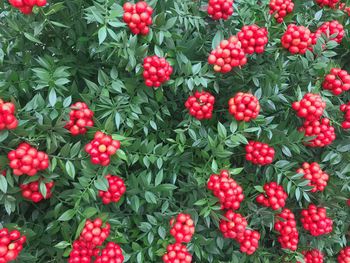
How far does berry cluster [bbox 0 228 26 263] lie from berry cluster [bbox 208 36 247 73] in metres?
1.01

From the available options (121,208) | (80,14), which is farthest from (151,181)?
(80,14)

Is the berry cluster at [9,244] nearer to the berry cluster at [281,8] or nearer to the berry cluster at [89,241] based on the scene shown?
the berry cluster at [89,241]

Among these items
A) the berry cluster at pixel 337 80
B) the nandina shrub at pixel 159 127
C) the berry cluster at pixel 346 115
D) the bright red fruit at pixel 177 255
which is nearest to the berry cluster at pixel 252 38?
the nandina shrub at pixel 159 127

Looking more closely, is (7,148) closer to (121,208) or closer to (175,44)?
(121,208)

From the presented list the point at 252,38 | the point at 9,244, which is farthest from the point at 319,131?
the point at 9,244

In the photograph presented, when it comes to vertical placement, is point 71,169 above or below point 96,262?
above

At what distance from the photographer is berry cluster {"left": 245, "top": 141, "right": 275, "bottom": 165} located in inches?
61.8

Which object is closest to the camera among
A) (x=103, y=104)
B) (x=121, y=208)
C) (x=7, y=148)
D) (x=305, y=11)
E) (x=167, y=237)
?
(x=7, y=148)

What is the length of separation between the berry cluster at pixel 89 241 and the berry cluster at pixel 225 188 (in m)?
0.47

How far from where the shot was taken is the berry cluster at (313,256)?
6.19 feet

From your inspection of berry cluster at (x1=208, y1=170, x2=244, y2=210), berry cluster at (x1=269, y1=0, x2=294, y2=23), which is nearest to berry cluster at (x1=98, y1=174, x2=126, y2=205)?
berry cluster at (x1=208, y1=170, x2=244, y2=210)

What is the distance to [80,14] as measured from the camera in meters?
1.56

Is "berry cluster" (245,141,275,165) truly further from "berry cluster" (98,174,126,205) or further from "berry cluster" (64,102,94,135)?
"berry cluster" (64,102,94,135)

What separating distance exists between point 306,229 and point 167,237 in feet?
2.46
